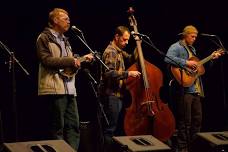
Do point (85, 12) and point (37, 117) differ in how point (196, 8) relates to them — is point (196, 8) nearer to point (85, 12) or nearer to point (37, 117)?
point (85, 12)

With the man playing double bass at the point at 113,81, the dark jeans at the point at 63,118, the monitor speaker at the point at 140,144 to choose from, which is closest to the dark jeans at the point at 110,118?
the man playing double bass at the point at 113,81

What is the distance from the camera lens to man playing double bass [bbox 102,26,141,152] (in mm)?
5145

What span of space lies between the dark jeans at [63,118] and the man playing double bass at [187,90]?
1.51 meters

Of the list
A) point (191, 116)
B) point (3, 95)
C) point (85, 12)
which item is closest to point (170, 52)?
point (191, 116)

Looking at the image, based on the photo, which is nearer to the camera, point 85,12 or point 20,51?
point 20,51

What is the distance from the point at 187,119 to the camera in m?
5.72

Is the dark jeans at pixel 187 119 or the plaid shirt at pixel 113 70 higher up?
the plaid shirt at pixel 113 70

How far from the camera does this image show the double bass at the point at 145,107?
208 inches

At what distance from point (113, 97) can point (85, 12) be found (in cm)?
159

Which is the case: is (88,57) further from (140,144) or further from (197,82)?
(197,82)

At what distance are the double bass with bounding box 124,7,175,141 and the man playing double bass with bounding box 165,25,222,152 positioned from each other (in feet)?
1.25

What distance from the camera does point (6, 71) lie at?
559 centimetres

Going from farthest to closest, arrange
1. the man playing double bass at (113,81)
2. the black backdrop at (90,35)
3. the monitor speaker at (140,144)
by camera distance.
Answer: the black backdrop at (90,35) < the man playing double bass at (113,81) < the monitor speaker at (140,144)

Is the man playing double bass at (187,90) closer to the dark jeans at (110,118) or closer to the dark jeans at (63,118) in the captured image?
the dark jeans at (110,118)
